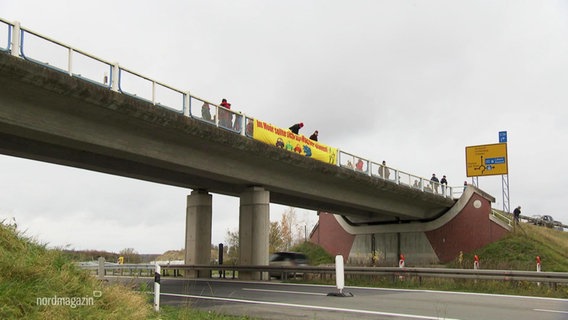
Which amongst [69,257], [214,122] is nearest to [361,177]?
[214,122]

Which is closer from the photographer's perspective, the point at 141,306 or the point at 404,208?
the point at 141,306

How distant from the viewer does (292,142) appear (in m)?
26.7

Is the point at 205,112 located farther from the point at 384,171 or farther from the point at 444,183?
the point at 444,183

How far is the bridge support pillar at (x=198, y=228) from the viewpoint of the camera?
2938cm

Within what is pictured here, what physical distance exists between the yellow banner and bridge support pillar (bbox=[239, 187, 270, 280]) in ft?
9.41

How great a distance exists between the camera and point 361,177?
31.6 metres

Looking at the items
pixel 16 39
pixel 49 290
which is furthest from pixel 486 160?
pixel 49 290

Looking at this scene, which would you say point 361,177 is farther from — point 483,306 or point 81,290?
point 81,290

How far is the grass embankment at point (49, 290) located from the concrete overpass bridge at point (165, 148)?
31.1ft

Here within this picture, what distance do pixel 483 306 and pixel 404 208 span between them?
91.7 ft

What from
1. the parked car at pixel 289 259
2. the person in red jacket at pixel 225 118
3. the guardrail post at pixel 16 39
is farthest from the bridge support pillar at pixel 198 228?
the guardrail post at pixel 16 39

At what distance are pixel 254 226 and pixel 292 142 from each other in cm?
471

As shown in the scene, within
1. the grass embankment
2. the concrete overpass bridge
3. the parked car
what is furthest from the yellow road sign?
the grass embankment

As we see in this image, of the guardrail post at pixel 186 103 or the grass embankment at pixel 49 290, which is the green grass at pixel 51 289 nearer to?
the grass embankment at pixel 49 290
